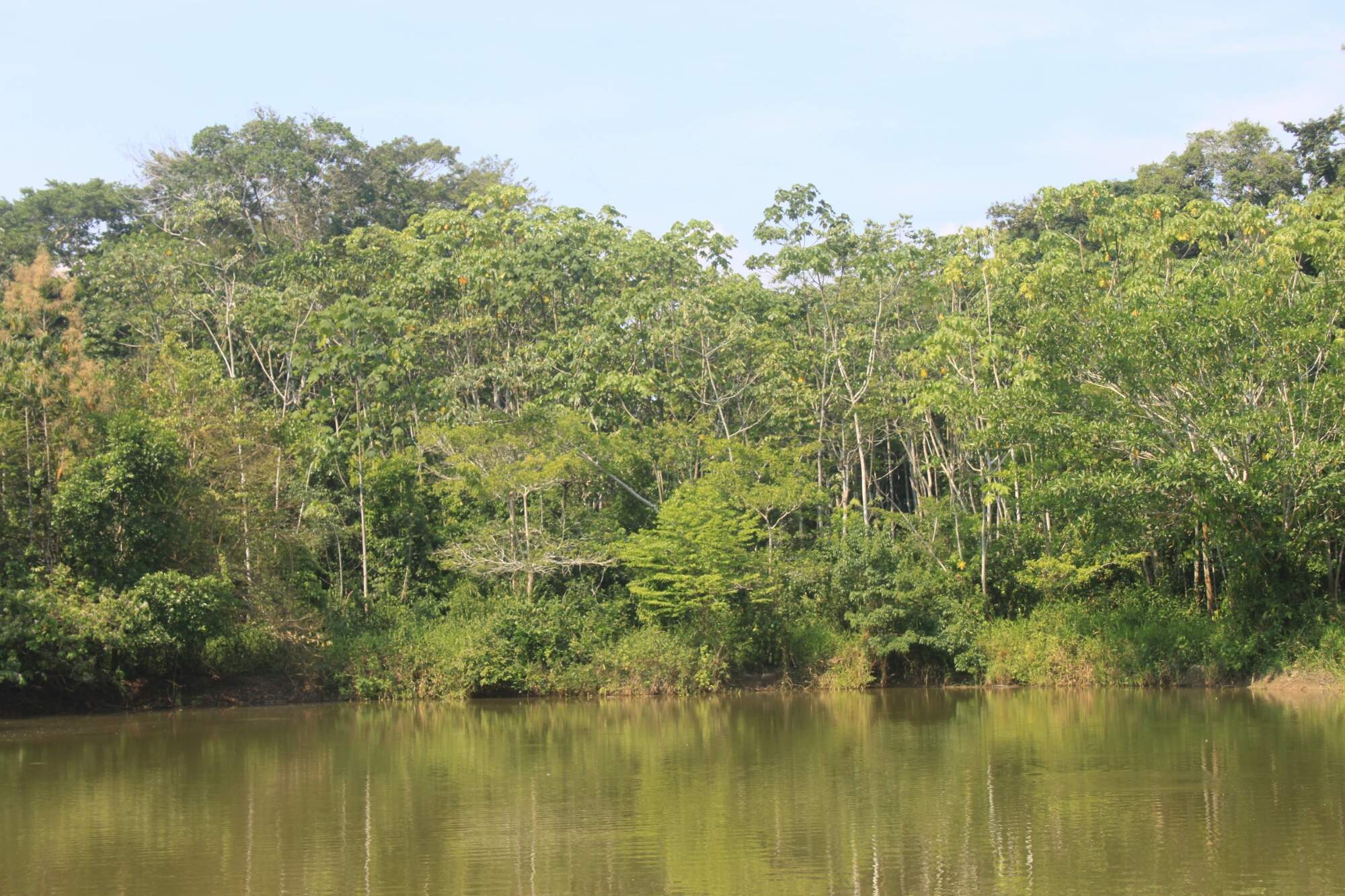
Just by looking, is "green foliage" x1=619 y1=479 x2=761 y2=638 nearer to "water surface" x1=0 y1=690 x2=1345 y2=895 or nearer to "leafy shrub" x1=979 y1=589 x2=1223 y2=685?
"water surface" x1=0 y1=690 x2=1345 y2=895

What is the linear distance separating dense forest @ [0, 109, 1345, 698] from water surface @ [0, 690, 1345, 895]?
2823mm

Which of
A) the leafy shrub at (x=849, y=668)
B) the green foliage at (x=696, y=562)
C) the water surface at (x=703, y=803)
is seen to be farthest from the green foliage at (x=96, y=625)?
the leafy shrub at (x=849, y=668)

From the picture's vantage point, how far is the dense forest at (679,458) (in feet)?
66.5

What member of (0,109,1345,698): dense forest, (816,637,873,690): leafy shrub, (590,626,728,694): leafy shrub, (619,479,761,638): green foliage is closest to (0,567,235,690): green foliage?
(0,109,1345,698): dense forest

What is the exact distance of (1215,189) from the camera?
35.3 m

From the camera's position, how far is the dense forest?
2028cm

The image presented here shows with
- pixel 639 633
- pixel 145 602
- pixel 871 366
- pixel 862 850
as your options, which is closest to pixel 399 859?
pixel 862 850

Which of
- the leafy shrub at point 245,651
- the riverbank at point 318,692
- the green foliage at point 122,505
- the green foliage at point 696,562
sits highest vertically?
the green foliage at point 122,505

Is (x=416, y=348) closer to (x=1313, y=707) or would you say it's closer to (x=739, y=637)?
(x=739, y=637)

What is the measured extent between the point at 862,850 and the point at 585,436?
15.1 m

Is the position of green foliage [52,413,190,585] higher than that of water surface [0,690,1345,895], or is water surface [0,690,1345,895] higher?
green foliage [52,413,190,585]

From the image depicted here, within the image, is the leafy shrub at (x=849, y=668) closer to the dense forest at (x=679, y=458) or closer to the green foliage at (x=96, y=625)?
the dense forest at (x=679, y=458)

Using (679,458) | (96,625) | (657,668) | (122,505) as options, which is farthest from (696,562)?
(96,625)

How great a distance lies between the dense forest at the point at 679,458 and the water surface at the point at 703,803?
2823 mm
